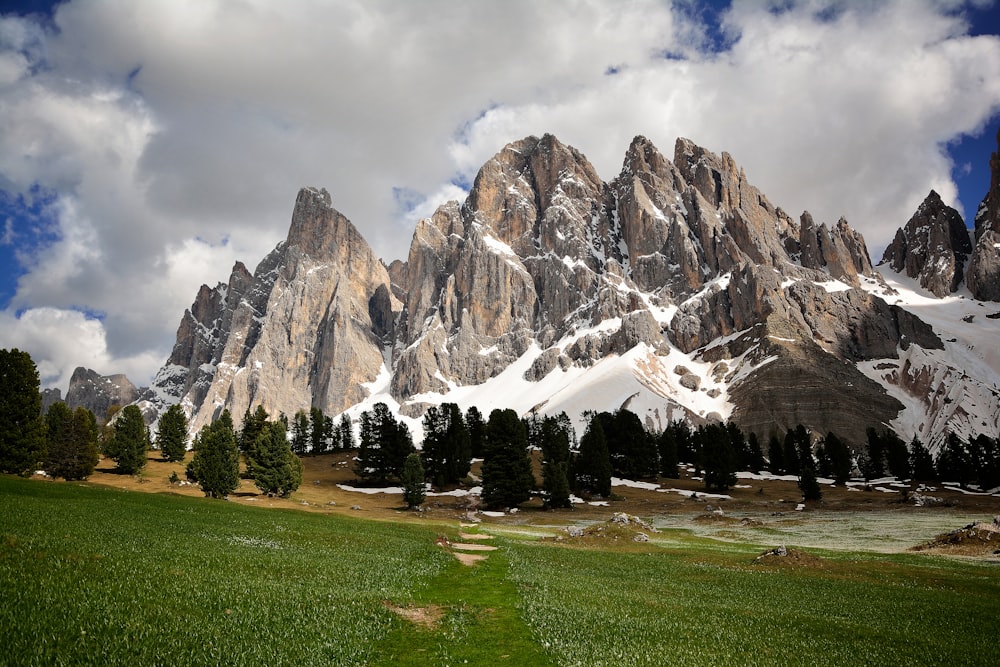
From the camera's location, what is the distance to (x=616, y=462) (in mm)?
129625

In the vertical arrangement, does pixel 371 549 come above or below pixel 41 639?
below

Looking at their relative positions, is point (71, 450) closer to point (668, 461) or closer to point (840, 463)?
point (668, 461)

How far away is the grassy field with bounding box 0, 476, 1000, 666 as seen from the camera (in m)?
11.9

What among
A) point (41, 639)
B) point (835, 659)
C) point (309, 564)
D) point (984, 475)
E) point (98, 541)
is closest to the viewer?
point (41, 639)

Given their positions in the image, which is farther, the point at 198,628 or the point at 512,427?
the point at 512,427

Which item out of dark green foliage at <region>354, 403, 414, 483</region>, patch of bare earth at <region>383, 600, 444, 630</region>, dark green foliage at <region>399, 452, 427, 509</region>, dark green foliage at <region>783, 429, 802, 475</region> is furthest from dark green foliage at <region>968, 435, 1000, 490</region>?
patch of bare earth at <region>383, 600, 444, 630</region>

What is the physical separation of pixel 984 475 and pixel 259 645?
15481 centimetres

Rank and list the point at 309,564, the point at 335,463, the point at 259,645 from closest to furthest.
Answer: the point at 259,645, the point at 309,564, the point at 335,463

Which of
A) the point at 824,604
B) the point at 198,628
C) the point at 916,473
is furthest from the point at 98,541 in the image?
the point at 916,473

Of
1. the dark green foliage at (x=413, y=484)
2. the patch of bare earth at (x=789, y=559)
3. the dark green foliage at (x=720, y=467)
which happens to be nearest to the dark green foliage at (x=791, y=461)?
the dark green foliage at (x=720, y=467)

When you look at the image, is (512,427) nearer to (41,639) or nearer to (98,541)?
(98,541)

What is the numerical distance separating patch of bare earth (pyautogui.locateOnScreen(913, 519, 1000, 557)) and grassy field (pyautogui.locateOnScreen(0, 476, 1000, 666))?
1461 cm

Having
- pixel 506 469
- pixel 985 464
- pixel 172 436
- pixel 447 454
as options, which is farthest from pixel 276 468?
pixel 985 464

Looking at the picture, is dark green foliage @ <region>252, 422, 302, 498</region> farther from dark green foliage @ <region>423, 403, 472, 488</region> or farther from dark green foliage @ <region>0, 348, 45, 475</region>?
dark green foliage @ <region>423, 403, 472, 488</region>
